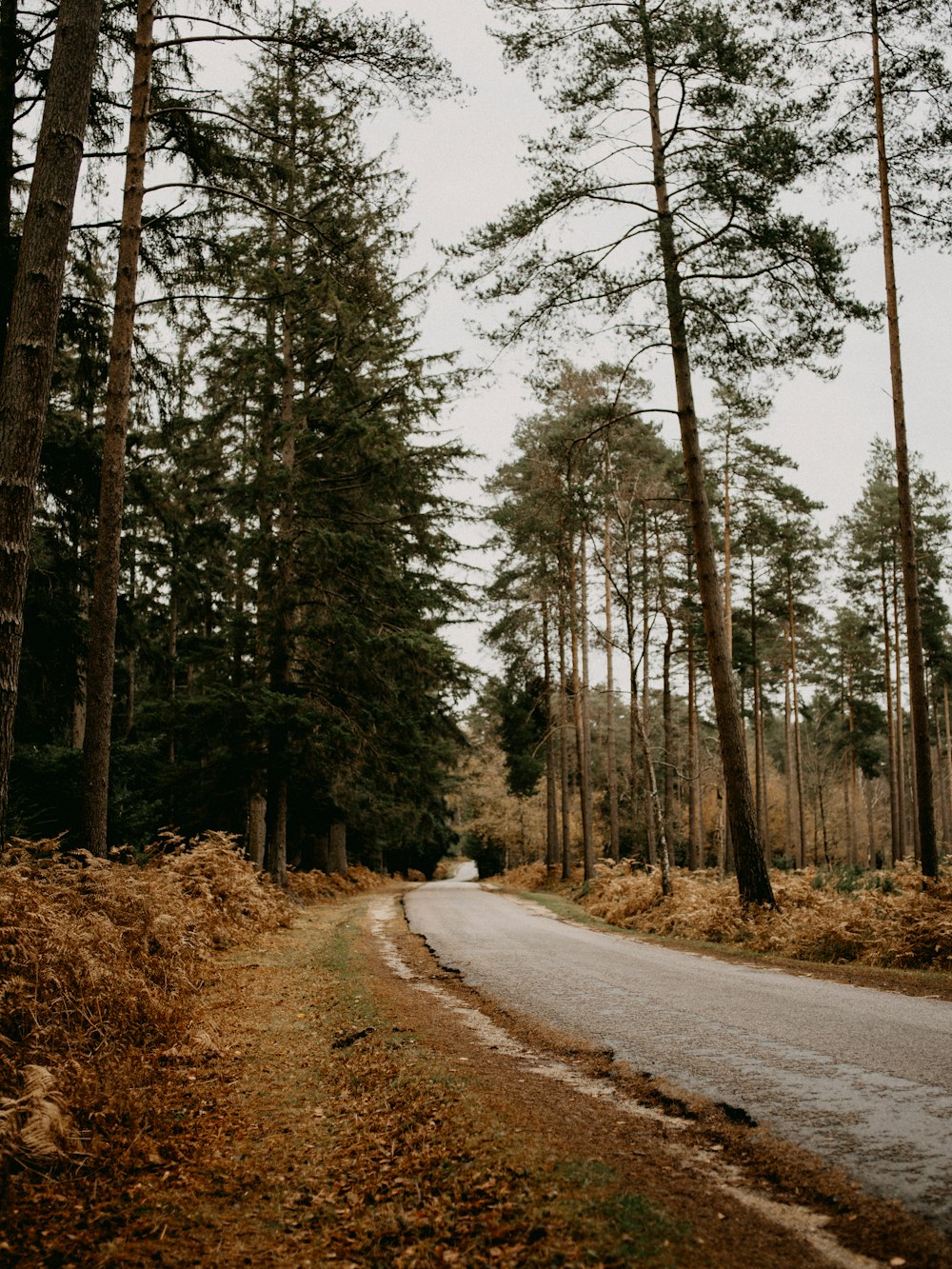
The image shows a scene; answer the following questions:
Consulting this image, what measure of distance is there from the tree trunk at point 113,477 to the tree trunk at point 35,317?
2834 millimetres

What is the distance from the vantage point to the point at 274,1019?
6.91 metres

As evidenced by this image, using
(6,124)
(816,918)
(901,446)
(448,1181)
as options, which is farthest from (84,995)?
(901,446)

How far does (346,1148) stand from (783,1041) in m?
3.02

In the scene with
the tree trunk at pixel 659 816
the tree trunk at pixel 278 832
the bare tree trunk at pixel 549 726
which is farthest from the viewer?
the bare tree trunk at pixel 549 726

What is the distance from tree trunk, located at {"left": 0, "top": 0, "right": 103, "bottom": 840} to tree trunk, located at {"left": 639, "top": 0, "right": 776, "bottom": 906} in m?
8.92

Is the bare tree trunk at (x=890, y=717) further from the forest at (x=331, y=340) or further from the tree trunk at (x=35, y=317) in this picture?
the tree trunk at (x=35, y=317)

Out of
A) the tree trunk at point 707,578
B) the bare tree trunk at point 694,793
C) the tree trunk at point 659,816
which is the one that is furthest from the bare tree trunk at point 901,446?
the bare tree trunk at point 694,793

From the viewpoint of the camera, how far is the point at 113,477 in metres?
9.97

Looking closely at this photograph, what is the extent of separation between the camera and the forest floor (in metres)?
2.79

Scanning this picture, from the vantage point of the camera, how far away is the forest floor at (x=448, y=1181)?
2.79 m

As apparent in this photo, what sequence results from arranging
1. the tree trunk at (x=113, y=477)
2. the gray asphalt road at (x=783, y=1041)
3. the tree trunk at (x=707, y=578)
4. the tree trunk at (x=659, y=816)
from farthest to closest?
the tree trunk at (x=659, y=816), the tree trunk at (x=707, y=578), the tree trunk at (x=113, y=477), the gray asphalt road at (x=783, y=1041)

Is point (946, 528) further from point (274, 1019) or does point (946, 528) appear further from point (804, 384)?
point (274, 1019)

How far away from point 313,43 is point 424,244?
30.1ft

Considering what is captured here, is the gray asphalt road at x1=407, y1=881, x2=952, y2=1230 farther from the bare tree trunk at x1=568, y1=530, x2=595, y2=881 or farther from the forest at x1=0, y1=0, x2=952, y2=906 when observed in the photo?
the bare tree trunk at x1=568, y1=530, x2=595, y2=881
